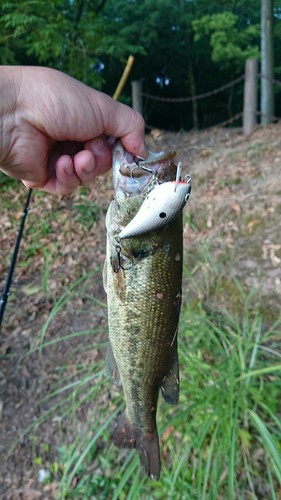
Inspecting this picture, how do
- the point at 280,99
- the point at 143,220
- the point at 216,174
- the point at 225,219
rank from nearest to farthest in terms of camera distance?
the point at 143,220, the point at 225,219, the point at 216,174, the point at 280,99

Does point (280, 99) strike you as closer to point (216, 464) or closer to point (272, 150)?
point (272, 150)

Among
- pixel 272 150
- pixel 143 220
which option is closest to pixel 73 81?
pixel 143 220

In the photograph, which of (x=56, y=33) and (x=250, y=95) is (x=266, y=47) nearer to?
(x=250, y=95)

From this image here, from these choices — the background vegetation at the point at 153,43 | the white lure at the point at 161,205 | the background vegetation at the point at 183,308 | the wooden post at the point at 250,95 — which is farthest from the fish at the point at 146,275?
the wooden post at the point at 250,95

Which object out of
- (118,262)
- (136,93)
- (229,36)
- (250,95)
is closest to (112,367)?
(118,262)

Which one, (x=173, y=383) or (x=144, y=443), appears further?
(x=144, y=443)

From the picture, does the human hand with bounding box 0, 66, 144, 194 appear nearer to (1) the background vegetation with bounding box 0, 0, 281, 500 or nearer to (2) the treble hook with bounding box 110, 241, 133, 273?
(2) the treble hook with bounding box 110, 241, 133, 273
